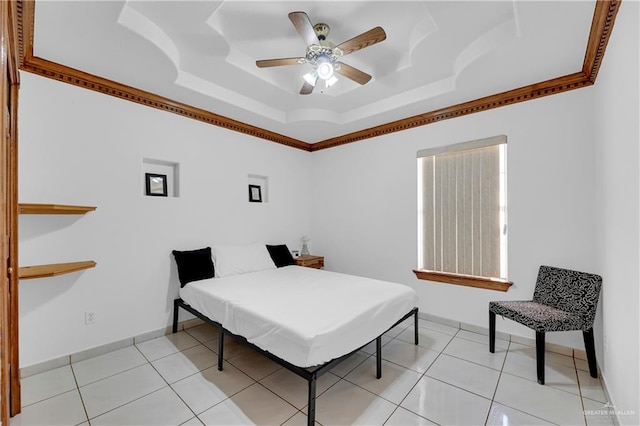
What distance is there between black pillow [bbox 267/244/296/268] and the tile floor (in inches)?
55.2

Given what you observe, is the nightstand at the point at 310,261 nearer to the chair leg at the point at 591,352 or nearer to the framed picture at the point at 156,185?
the framed picture at the point at 156,185

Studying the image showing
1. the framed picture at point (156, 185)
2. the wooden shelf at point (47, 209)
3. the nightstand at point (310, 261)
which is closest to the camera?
the wooden shelf at point (47, 209)

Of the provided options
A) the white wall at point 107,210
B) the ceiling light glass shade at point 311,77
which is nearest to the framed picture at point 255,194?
the white wall at point 107,210

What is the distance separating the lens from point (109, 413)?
1929 mm

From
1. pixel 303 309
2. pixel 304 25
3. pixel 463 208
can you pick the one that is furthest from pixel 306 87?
pixel 463 208

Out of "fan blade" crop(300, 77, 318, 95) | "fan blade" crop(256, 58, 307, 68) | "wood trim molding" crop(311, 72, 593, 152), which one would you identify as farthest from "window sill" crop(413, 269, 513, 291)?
"fan blade" crop(256, 58, 307, 68)

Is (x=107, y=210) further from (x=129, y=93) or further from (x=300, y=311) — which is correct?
(x=300, y=311)

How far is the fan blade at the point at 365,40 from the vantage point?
2.00m

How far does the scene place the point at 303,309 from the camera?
7.21ft

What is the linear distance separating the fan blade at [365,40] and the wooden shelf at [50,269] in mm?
2752

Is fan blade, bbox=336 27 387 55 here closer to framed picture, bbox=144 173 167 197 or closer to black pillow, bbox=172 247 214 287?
framed picture, bbox=144 173 167 197

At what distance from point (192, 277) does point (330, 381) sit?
1.80 meters

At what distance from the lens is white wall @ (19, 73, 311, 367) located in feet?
7.90

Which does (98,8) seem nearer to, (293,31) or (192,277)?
(293,31)
